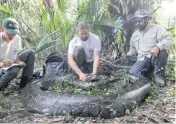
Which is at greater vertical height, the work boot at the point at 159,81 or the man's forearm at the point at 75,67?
the man's forearm at the point at 75,67

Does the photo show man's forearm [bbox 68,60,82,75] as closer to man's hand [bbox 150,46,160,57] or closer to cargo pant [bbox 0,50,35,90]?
cargo pant [bbox 0,50,35,90]

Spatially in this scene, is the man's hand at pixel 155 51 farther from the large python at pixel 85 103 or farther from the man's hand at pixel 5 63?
the man's hand at pixel 5 63

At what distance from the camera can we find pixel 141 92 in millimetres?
3883

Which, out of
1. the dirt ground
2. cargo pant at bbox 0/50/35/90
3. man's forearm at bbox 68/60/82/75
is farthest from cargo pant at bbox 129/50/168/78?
cargo pant at bbox 0/50/35/90

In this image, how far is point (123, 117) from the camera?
3273 millimetres

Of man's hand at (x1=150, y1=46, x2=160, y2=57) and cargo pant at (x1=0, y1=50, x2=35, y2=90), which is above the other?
man's hand at (x1=150, y1=46, x2=160, y2=57)

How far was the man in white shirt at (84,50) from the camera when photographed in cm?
439

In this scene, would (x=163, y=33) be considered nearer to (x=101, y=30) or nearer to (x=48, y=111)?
(x=101, y=30)

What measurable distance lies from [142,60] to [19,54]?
2.24 meters

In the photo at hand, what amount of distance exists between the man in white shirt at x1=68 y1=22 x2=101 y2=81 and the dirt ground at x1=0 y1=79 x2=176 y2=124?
101cm

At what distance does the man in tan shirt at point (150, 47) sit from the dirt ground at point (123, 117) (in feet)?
2.27

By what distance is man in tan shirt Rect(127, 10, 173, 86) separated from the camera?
189 inches

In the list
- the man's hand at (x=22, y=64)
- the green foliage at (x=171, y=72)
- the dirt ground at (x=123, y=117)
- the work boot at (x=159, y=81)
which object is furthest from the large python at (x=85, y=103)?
the green foliage at (x=171, y=72)

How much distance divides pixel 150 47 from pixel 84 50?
4.13 feet
